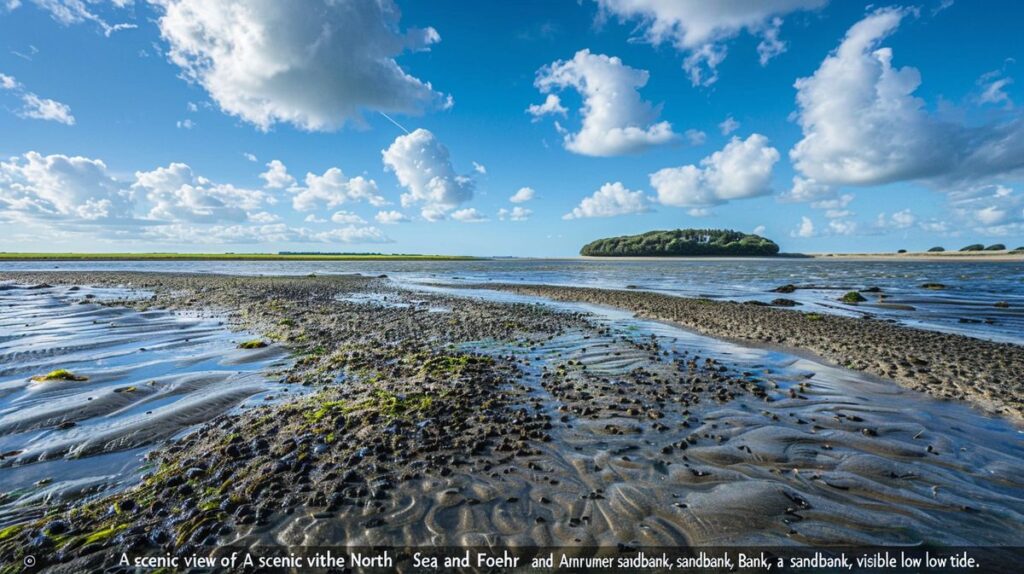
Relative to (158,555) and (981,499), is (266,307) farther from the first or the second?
(981,499)

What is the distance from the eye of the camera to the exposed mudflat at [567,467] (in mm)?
5391

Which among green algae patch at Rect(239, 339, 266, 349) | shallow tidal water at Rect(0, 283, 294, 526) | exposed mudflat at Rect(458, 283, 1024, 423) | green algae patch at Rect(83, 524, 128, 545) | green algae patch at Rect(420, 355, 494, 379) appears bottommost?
shallow tidal water at Rect(0, 283, 294, 526)

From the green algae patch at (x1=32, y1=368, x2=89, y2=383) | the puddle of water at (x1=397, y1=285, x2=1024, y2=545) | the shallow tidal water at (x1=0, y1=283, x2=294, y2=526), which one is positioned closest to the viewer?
the puddle of water at (x1=397, y1=285, x2=1024, y2=545)

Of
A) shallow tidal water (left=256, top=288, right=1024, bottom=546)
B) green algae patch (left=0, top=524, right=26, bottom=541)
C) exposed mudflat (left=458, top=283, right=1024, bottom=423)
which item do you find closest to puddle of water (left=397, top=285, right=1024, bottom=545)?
shallow tidal water (left=256, top=288, right=1024, bottom=546)

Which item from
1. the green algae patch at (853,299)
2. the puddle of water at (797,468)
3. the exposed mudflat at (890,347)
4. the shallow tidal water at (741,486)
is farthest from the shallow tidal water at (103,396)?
the green algae patch at (853,299)

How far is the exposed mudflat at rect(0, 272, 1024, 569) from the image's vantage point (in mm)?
5391

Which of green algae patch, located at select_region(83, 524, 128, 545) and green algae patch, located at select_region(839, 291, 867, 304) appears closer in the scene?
green algae patch, located at select_region(83, 524, 128, 545)

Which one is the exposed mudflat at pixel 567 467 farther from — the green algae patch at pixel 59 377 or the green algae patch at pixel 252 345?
the green algae patch at pixel 59 377

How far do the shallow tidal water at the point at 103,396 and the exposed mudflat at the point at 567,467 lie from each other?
2.34 ft

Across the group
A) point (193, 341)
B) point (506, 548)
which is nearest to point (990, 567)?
point (506, 548)

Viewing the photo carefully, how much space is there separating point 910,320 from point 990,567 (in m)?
25.6

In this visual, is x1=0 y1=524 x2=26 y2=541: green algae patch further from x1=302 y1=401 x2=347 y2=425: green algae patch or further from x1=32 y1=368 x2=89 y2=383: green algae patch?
x1=32 y1=368 x2=89 y2=383: green algae patch

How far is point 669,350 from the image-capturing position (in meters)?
16.2

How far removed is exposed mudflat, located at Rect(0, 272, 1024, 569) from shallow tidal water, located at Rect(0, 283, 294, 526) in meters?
0.71
